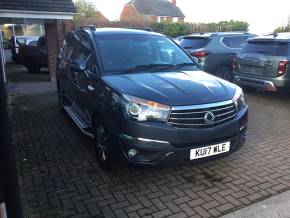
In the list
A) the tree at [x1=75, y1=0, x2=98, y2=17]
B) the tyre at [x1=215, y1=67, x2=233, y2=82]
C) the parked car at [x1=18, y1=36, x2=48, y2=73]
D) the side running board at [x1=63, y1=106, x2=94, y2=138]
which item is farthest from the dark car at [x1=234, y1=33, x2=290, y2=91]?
the tree at [x1=75, y1=0, x2=98, y2=17]

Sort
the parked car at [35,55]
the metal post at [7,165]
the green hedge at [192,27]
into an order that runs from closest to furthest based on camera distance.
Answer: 1. the metal post at [7,165]
2. the parked car at [35,55]
3. the green hedge at [192,27]

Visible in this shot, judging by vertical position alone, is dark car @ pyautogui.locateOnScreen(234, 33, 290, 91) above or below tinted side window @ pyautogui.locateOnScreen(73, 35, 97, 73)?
below

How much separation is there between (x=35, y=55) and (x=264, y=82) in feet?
35.6

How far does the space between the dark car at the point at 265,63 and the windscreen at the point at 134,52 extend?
326 centimetres

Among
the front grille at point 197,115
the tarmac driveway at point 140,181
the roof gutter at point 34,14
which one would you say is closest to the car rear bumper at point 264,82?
the tarmac driveway at point 140,181

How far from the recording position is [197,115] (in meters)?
3.79

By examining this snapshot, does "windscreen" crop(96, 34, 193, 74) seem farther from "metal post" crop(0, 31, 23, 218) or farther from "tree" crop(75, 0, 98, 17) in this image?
"tree" crop(75, 0, 98, 17)

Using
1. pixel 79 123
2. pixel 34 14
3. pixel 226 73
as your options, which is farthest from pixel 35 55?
pixel 79 123

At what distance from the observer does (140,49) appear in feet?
16.8

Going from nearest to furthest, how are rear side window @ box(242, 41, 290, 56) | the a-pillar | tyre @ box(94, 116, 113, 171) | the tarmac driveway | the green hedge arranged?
the tarmac driveway, tyre @ box(94, 116, 113, 171), rear side window @ box(242, 41, 290, 56), the a-pillar, the green hedge

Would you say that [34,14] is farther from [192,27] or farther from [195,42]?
[192,27]

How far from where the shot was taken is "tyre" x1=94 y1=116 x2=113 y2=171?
4109 mm

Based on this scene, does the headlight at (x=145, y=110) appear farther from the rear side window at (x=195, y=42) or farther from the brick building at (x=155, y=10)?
the brick building at (x=155, y=10)

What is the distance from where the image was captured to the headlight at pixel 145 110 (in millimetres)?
3711
